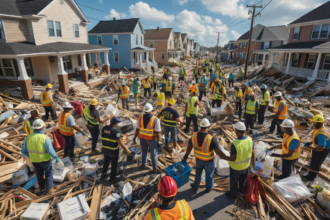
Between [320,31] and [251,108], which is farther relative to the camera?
[320,31]

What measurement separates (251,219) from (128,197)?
294cm

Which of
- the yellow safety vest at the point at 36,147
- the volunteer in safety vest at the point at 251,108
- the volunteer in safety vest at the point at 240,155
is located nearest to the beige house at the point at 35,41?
the yellow safety vest at the point at 36,147

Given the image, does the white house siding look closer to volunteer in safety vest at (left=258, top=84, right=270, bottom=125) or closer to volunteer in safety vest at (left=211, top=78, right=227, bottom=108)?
volunteer in safety vest at (left=211, top=78, right=227, bottom=108)

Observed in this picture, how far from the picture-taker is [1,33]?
12758mm

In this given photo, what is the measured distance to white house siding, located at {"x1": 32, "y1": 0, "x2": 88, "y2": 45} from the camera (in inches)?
571

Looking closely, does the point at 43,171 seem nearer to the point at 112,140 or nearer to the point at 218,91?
the point at 112,140

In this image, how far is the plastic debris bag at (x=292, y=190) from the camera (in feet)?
13.9

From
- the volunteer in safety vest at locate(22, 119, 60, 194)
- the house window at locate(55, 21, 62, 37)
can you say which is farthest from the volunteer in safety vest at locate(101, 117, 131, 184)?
the house window at locate(55, 21, 62, 37)

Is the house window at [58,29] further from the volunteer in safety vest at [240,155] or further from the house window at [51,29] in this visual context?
the volunteer in safety vest at [240,155]

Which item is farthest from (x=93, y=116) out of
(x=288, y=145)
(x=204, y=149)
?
(x=288, y=145)

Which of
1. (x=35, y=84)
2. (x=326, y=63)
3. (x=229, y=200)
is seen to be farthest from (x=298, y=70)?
(x=35, y=84)

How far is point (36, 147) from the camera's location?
4.25 m

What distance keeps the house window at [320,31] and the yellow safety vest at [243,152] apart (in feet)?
71.9

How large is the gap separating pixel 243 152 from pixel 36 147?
4790 millimetres
